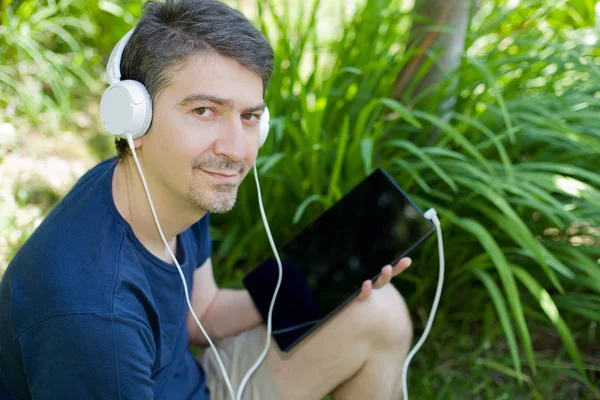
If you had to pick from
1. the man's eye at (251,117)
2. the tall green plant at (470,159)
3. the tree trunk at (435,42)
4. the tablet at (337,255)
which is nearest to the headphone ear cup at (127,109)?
the man's eye at (251,117)

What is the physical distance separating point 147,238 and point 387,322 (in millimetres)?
651

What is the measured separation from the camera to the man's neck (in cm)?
142

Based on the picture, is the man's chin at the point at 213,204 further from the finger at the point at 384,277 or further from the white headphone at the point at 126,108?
the finger at the point at 384,277

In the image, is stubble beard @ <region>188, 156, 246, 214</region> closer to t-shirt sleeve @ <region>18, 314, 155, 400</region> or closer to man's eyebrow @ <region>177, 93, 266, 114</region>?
man's eyebrow @ <region>177, 93, 266, 114</region>

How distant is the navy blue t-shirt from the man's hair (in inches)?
8.5

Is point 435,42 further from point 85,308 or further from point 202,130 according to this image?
point 85,308

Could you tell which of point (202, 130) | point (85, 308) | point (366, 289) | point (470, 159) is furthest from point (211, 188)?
point (470, 159)

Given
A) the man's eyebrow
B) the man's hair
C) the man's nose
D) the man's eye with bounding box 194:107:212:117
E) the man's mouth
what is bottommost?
the man's mouth

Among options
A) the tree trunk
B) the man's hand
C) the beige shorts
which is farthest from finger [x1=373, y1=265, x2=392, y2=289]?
the tree trunk

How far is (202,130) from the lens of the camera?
4.50 feet

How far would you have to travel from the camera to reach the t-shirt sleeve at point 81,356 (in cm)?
121

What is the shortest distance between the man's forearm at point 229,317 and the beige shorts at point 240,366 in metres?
0.04

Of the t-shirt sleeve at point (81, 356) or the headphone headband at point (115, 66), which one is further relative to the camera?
the headphone headband at point (115, 66)

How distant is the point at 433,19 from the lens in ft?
7.95
